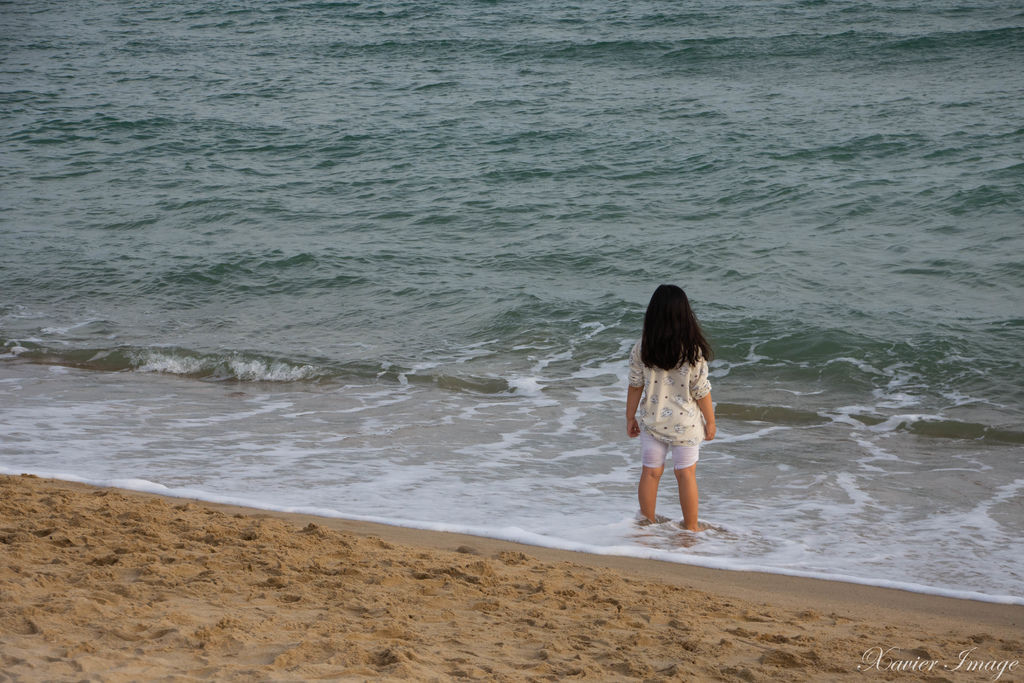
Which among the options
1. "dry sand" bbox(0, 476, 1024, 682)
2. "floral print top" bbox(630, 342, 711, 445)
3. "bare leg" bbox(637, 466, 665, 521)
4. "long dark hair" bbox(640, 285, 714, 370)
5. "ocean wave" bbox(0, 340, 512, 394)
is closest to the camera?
"dry sand" bbox(0, 476, 1024, 682)

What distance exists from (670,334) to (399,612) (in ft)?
6.86

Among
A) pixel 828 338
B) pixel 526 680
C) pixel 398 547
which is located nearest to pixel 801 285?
pixel 828 338

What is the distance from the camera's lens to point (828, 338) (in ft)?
28.3

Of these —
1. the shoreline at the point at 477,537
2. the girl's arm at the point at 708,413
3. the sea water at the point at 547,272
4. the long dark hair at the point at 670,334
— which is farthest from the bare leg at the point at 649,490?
the long dark hair at the point at 670,334

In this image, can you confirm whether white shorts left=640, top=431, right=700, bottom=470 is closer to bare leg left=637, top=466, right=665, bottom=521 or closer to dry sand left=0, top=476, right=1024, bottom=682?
bare leg left=637, top=466, right=665, bottom=521

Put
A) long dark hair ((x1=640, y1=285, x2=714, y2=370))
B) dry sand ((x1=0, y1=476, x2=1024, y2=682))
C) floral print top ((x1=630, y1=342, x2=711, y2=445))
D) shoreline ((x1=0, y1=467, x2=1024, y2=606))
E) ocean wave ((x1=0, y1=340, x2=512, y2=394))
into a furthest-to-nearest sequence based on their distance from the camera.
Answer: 1. ocean wave ((x1=0, y1=340, x2=512, y2=394))
2. floral print top ((x1=630, y1=342, x2=711, y2=445))
3. long dark hair ((x1=640, y1=285, x2=714, y2=370))
4. shoreline ((x1=0, y1=467, x2=1024, y2=606))
5. dry sand ((x1=0, y1=476, x2=1024, y2=682))

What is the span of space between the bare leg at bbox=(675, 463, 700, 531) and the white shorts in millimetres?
38

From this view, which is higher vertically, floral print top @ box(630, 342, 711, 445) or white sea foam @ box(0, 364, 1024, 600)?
floral print top @ box(630, 342, 711, 445)

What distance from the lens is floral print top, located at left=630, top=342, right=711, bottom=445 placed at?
16.6 ft

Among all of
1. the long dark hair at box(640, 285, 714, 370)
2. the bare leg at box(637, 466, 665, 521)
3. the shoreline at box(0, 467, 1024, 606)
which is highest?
the long dark hair at box(640, 285, 714, 370)

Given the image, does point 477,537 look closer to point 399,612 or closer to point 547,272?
point 399,612

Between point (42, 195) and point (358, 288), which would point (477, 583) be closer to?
point (358, 288)

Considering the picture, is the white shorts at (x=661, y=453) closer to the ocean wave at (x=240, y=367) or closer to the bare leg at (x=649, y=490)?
the bare leg at (x=649, y=490)

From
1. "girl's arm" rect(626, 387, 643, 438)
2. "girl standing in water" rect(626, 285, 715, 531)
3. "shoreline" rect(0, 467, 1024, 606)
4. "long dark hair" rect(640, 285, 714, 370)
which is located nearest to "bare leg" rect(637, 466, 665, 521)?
"girl standing in water" rect(626, 285, 715, 531)
